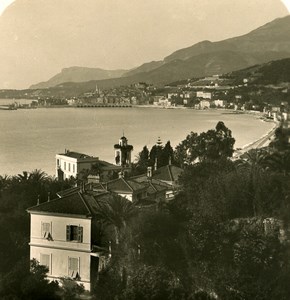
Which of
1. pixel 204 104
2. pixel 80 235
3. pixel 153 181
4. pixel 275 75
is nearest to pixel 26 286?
pixel 80 235

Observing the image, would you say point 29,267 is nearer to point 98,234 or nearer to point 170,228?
point 98,234

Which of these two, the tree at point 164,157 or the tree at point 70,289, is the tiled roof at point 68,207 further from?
the tree at point 164,157

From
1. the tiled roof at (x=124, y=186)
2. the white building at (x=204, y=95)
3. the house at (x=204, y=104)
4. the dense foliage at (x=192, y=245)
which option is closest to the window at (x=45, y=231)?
the dense foliage at (x=192, y=245)

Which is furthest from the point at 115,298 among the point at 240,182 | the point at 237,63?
the point at 237,63

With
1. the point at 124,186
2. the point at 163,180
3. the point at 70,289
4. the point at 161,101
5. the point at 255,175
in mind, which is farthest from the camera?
the point at 161,101

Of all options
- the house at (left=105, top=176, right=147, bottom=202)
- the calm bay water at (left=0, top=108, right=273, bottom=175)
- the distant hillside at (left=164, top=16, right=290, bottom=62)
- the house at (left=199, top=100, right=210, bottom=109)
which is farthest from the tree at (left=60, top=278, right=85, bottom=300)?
the house at (left=199, top=100, right=210, bottom=109)

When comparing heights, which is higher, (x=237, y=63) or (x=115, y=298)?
(x=237, y=63)

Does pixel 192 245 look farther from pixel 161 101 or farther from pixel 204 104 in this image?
pixel 161 101
